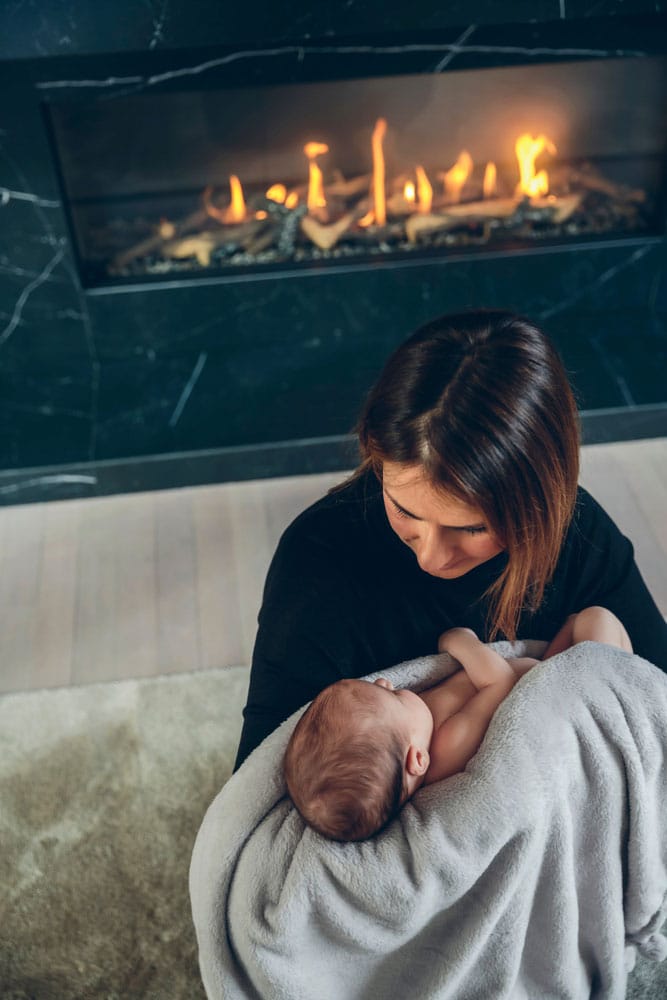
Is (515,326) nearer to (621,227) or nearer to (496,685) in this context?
(496,685)

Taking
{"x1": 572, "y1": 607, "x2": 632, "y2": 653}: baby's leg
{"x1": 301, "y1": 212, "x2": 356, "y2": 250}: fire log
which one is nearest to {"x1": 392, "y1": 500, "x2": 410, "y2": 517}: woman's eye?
{"x1": 572, "y1": 607, "x2": 632, "y2": 653}: baby's leg

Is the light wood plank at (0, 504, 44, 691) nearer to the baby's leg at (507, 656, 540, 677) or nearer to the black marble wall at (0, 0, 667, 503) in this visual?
the black marble wall at (0, 0, 667, 503)

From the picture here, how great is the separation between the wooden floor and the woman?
78 cm

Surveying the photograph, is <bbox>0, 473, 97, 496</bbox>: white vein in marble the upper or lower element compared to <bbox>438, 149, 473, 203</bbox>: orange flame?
lower

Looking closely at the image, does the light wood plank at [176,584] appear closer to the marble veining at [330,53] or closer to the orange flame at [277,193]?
the orange flame at [277,193]

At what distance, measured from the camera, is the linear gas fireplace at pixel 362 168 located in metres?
2.13

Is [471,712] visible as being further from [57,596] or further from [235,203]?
[235,203]

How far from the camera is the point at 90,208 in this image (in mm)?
2215

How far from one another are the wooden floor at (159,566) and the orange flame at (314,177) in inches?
27.4

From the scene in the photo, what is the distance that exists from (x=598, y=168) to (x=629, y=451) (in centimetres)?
74

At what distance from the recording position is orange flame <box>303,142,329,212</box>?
224cm

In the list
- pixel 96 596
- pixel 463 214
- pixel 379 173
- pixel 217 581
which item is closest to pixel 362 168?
pixel 379 173

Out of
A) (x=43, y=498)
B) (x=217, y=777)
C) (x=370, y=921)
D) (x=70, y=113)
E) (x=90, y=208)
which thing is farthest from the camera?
(x=43, y=498)

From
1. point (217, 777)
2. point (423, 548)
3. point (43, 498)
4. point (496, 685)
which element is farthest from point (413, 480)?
point (43, 498)
